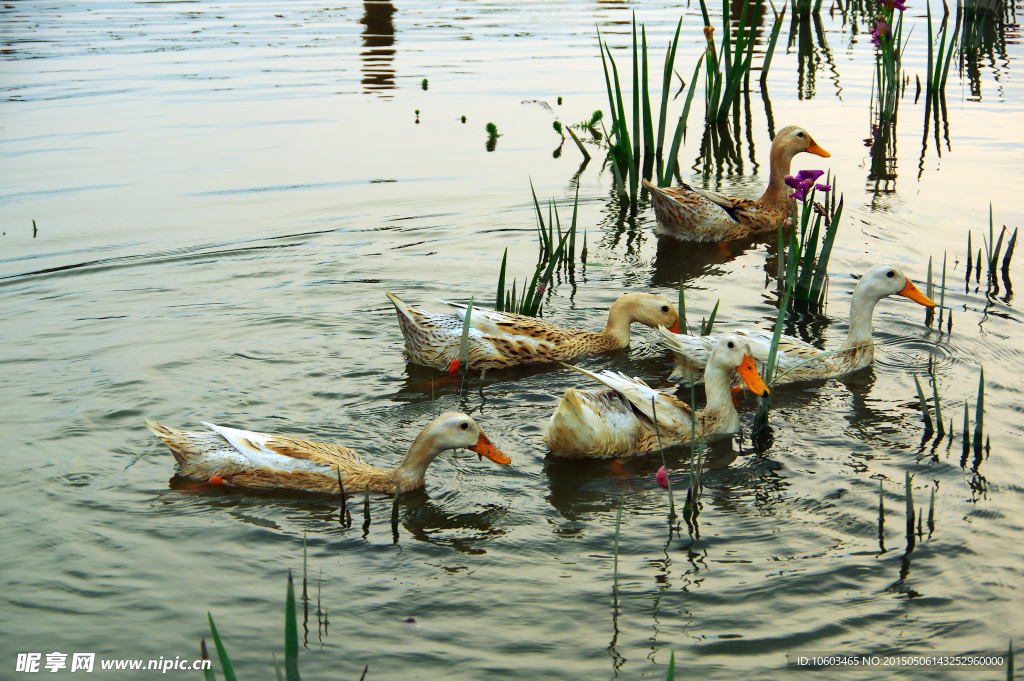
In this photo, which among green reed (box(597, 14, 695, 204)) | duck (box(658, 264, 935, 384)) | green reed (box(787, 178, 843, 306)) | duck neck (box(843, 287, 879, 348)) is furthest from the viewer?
green reed (box(597, 14, 695, 204))

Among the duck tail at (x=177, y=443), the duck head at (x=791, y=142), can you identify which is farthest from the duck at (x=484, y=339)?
the duck head at (x=791, y=142)

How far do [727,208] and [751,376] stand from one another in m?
4.48

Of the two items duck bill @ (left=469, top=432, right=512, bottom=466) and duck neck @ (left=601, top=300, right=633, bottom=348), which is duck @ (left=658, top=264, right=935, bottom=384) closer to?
duck neck @ (left=601, top=300, right=633, bottom=348)

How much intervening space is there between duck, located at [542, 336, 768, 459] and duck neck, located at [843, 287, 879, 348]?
5.17 feet

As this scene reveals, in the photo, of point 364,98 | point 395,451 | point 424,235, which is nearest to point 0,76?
point 364,98

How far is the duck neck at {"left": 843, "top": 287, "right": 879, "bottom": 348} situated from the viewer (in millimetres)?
7383

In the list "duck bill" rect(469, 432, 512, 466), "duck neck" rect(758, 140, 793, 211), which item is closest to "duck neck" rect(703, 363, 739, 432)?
"duck bill" rect(469, 432, 512, 466)

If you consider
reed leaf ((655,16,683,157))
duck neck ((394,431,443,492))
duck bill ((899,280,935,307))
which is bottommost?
duck neck ((394,431,443,492))

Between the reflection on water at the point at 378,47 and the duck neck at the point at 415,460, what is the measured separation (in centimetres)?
1201

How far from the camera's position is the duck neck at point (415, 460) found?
18.5ft

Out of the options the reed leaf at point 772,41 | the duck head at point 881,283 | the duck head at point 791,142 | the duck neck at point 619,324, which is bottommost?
the duck neck at point 619,324

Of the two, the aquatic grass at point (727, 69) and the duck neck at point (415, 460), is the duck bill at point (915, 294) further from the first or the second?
the aquatic grass at point (727, 69)

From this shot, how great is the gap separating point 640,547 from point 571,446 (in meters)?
1.15

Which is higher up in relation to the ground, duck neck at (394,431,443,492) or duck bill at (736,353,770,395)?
duck bill at (736,353,770,395)
